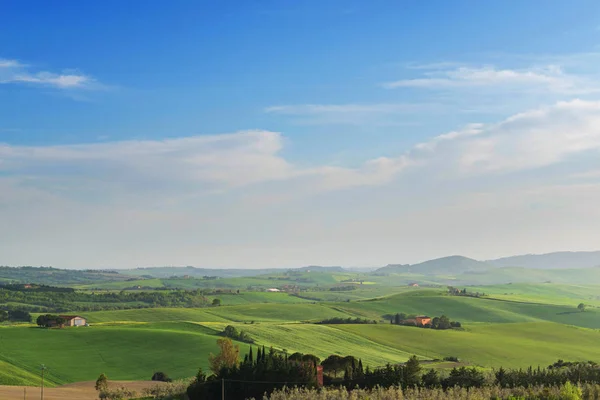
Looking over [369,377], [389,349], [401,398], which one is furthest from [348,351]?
[401,398]

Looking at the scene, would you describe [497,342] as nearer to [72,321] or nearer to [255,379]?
[255,379]

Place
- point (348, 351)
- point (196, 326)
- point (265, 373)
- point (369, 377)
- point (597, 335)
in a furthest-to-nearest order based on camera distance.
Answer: point (597, 335), point (196, 326), point (348, 351), point (369, 377), point (265, 373)

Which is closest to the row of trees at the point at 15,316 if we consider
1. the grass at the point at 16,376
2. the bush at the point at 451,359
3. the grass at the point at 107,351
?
the grass at the point at 107,351

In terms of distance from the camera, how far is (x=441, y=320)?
179250 mm

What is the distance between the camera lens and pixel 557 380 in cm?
8162

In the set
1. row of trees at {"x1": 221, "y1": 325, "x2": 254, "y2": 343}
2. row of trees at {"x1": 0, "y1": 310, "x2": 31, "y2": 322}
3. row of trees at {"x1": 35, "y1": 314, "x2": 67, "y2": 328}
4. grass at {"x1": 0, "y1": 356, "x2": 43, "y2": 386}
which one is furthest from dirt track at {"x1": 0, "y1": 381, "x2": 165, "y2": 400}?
row of trees at {"x1": 0, "y1": 310, "x2": 31, "y2": 322}

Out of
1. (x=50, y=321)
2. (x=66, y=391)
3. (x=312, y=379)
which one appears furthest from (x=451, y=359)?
(x=50, y=321)

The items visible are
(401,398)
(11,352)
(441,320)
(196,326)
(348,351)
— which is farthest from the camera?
(441,320)

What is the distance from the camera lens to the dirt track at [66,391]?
271 feet

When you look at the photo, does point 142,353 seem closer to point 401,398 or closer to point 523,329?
point 401,398

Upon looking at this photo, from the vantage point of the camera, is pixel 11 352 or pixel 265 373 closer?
pixel 265 373

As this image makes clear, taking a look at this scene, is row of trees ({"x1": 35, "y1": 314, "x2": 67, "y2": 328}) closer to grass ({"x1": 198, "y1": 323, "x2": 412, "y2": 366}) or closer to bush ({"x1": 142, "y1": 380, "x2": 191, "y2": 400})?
grass ({"x1": 198, "y1": 323, "x2": 412, "y2": 366})

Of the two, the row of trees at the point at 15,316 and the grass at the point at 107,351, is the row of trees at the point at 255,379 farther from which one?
the row of trees at the point at 15,316

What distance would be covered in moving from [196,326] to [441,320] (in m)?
→ 66.4
